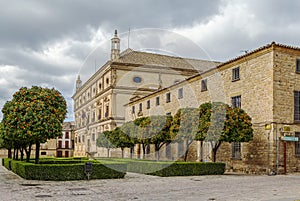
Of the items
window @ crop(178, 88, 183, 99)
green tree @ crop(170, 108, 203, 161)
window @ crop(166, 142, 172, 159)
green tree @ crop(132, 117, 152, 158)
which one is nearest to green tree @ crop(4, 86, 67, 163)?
green tree @ crop(170, 108, 203, 161)

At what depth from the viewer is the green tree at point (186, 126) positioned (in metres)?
22.2

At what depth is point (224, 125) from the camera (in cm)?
2084

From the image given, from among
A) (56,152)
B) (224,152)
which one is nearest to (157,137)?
(224,152)

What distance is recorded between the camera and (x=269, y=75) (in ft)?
71.3

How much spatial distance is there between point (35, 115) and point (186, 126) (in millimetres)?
9527

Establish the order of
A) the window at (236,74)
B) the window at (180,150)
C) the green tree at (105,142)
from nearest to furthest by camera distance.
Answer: the window at (236,74)
the window at (180,150)
the green tree at (105,142)

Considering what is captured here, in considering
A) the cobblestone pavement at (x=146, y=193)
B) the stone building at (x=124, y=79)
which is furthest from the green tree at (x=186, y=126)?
the stone building at (x=124, y=79)

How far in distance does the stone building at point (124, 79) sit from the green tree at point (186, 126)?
23208 mm

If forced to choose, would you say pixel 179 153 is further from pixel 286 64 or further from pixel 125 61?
pixel 125 61

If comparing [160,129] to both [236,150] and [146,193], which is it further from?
[146,193]

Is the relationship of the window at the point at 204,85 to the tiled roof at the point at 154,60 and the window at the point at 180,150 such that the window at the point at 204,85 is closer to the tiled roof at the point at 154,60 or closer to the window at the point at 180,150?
the window at the point at 180,150

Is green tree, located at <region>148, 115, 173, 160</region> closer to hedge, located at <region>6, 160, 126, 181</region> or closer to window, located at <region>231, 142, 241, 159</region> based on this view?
window, located at <region>231, 142, 241, 159</region>

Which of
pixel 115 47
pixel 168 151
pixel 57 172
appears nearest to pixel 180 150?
pixel 168 151

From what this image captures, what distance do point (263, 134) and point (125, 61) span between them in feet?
109
